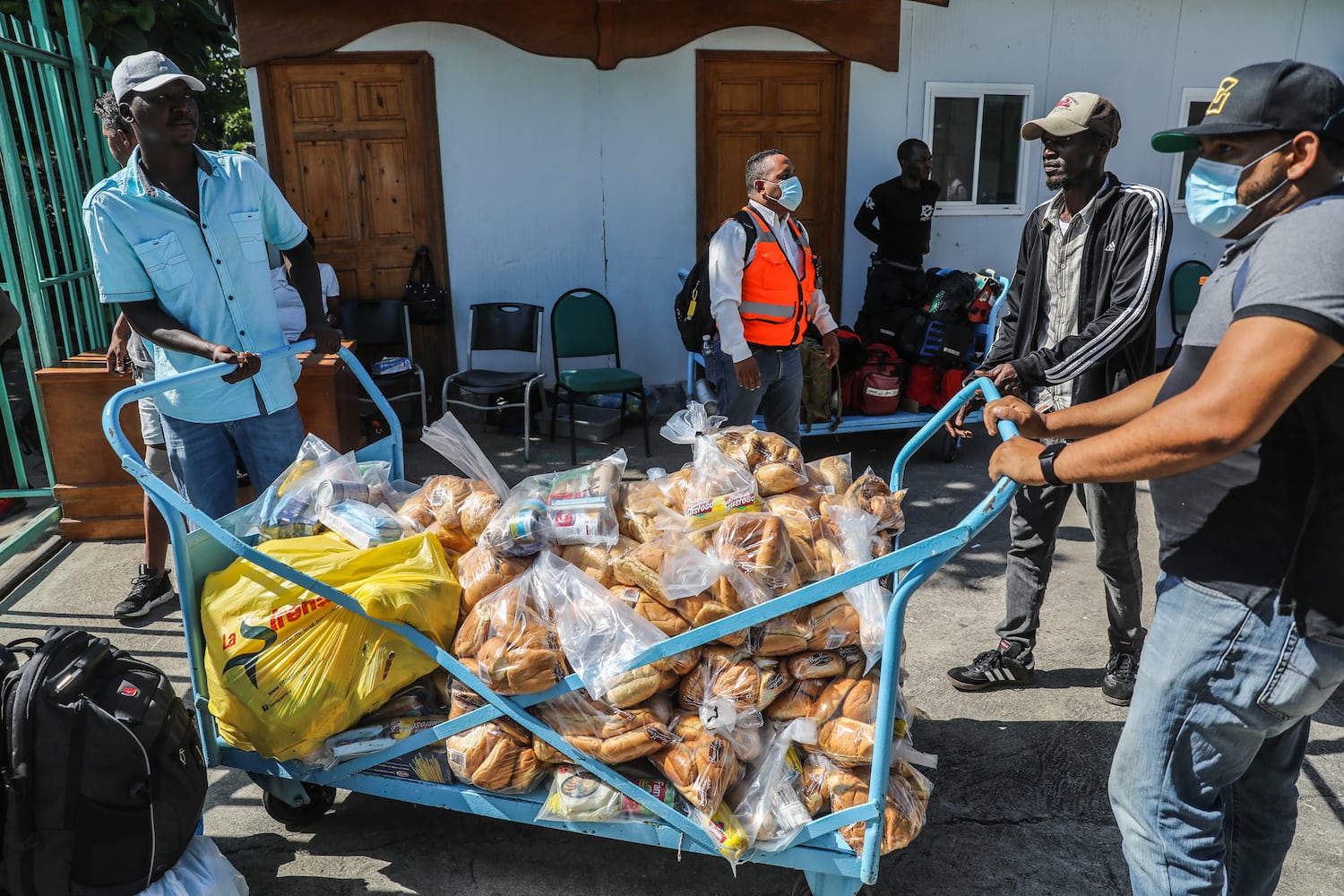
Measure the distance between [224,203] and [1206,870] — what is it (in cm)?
348

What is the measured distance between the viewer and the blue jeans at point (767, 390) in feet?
16.5

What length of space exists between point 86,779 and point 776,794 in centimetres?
164

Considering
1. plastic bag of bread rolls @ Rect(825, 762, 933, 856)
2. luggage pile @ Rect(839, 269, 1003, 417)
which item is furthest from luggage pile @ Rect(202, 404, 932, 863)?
luggage pile @ Rect(839, 269, 1003, 417)

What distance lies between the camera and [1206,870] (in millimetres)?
1951

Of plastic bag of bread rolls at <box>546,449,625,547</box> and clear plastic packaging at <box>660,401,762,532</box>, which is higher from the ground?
clear plastic packaging at <box>660,401,762,532</box>

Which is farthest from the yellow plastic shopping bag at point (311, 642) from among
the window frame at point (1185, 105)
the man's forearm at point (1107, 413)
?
the window frame at point (1185, 105)

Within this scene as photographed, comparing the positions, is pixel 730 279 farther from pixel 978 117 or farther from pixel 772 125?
pixel 978 117

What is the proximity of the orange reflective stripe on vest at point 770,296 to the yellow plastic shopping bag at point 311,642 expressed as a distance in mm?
2749

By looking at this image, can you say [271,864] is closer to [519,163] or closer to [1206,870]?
[1206,870]

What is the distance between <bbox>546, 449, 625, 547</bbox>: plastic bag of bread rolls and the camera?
2559 millimetres

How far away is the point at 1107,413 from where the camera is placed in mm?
2236

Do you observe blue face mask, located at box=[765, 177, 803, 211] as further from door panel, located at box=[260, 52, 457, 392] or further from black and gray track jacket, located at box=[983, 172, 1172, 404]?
door panel, located at box=[260, 52, 457, 392]

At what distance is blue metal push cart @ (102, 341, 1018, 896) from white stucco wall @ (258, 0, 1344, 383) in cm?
488

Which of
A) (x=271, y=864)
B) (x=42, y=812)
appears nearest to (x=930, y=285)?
(x=271, y=864)
